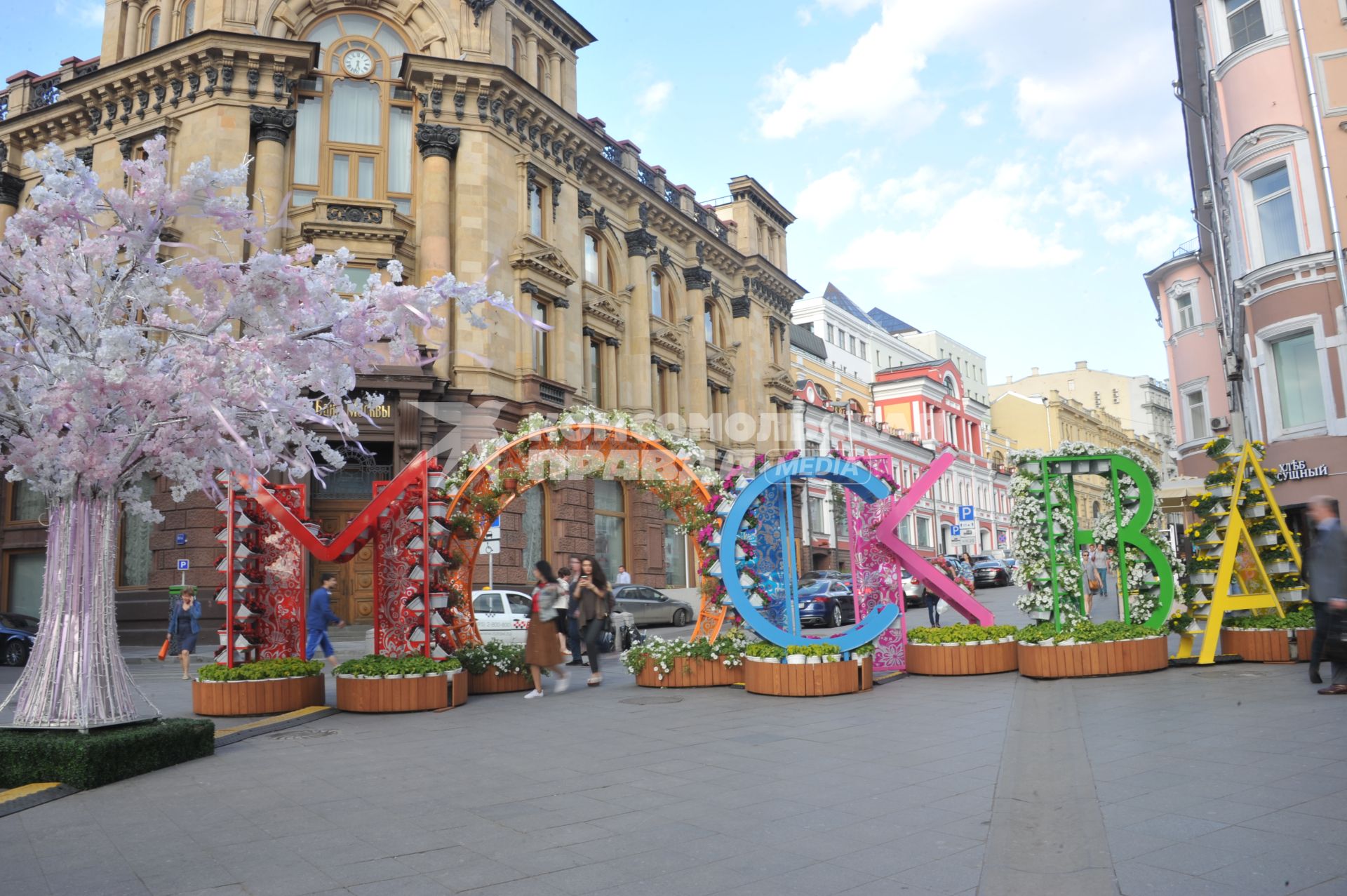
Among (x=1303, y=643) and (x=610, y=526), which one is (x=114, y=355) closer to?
(x=1303, y=643)

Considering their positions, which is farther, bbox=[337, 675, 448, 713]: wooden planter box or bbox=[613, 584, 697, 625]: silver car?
bbox=[613, 584, 697, 625]: silver car

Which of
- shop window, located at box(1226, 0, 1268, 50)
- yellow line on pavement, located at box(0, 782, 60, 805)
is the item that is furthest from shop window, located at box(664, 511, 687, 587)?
yellow line on pavement, located at box(0, 782, 60, 805)

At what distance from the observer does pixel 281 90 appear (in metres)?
26.0

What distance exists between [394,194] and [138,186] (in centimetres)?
1934

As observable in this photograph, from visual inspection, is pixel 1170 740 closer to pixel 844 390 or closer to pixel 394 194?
pixel 394 194

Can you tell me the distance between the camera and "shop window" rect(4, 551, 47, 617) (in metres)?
27.6

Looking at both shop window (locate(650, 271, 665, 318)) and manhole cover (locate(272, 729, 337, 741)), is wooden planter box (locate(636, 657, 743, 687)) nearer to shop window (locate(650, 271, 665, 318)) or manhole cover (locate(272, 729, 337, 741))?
manhole cover (locate(272, 729, 337, 741))

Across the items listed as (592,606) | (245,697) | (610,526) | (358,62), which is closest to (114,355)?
(245,697)

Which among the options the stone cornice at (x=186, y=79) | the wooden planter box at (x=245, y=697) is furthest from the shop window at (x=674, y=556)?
the wooden planter box at (x=245, y=697)

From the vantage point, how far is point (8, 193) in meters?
30.3

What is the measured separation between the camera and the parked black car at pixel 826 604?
26.6 m

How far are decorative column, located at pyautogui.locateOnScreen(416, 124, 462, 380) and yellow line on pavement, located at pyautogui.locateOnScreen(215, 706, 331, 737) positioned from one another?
14.3 metres

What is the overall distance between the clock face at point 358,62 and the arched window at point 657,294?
41.3 feet

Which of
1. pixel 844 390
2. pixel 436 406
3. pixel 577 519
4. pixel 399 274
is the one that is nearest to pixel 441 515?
pixel 399 274
